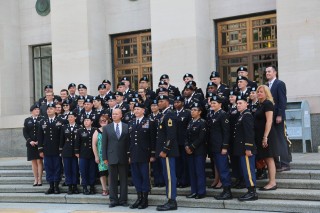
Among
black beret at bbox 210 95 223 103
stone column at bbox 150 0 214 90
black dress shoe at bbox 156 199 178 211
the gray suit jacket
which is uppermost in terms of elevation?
stone column at bbox 150 0 214 90

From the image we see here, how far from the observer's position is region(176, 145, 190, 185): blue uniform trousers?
988cm

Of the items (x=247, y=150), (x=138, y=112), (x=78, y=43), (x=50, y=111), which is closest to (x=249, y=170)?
(x=247, y=150)

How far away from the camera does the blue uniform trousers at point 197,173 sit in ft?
30.2

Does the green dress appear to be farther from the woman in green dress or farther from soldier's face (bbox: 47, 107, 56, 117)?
soldier's face (bbox: 47, 107, 56, 117)

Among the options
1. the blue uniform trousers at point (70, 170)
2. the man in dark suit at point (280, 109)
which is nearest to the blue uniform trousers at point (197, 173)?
the man in dark suit at point (280, 109)

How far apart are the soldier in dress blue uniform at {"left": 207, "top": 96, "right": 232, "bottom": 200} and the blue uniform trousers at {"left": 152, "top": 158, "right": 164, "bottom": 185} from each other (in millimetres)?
1389

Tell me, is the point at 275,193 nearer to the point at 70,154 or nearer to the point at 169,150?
the point at 169,150

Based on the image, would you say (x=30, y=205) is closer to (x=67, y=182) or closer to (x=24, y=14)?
(x=67, y=182)

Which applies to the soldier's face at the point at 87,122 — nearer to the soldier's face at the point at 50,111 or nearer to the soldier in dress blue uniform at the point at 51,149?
the soldier in dress blue uniform at the point at 51,149

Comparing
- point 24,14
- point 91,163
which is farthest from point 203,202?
point 24,14

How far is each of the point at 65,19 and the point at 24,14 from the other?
317 cm

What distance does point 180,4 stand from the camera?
1462 cm

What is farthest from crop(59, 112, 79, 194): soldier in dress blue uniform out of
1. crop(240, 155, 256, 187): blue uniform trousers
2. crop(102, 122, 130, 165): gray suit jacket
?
crop(240, 155, 256, 187): blue uniform trousers

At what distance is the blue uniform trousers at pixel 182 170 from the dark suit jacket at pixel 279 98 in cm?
204
